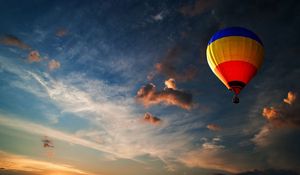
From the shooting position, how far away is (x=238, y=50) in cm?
3091

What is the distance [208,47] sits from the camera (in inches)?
1330

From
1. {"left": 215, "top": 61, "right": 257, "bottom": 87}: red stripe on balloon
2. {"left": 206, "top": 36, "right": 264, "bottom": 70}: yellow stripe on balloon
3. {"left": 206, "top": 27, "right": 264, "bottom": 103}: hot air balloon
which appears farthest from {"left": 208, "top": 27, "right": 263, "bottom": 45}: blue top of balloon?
{"left": 215, "top": 61, "right": 257, "bottom": 87}: red stripe on balloon

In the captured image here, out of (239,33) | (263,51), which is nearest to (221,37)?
(239,33)

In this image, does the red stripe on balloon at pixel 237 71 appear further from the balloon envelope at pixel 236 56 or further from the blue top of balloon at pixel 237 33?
the blue top of balloon at pixel 237 33

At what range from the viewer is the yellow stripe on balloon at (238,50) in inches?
1217

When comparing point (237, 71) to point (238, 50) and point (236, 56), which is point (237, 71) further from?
point (238, 50)

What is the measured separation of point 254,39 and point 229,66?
5.22m

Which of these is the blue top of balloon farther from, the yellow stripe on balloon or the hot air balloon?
the yellow stripe on balloon

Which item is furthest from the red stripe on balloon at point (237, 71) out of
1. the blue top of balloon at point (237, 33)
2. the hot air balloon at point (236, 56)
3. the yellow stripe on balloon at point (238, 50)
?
the blue top of balloon at point (237, 33)

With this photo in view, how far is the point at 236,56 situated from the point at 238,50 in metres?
0.91

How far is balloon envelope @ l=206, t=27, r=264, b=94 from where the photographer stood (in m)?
30.8

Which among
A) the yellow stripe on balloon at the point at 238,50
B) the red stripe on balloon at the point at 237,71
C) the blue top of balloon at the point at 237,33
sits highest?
the blue top of balloon at the point at 237,33

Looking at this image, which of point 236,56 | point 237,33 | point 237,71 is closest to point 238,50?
point 236,56

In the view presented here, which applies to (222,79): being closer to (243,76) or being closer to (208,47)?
(243,76)
